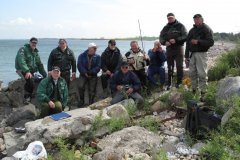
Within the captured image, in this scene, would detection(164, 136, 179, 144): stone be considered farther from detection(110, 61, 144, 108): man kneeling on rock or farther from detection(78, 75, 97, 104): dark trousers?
detection(78, 75, 97, 104): dark trousers

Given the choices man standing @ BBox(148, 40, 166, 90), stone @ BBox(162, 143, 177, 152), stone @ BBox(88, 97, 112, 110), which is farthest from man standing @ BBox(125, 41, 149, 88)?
stone @ BBox(162, 143, 177, 152)

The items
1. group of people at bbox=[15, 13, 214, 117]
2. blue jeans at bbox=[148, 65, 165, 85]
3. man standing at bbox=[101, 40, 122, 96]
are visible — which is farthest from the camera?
man standing at bbox=[101, 40, 122, 96]

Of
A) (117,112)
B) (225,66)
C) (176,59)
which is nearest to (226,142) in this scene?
(117,112)

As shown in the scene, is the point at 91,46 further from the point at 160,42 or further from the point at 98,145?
the point at 98,145

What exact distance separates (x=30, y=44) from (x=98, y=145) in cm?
512

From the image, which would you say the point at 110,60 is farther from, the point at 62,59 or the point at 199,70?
the point at 199,70

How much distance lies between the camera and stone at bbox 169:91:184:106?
9346 millimetres

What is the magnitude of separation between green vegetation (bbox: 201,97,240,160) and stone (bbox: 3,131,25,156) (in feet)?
12.8

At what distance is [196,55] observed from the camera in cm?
983

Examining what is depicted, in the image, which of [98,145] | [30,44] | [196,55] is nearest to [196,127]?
[98,145]

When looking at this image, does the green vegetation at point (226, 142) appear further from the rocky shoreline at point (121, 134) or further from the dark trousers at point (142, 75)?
the dark trousers at point (142, 75)

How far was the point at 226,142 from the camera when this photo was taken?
6.33 m

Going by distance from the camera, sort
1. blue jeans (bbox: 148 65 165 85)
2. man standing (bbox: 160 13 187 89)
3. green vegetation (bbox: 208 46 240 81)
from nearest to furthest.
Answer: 1. man standing (bbox: 160 13 187 89)
2. blue jeans (bbox: 148 65 165 85)
3. green vegetation (bbox: 208 46 240 81)

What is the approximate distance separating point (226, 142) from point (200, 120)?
95 cm
